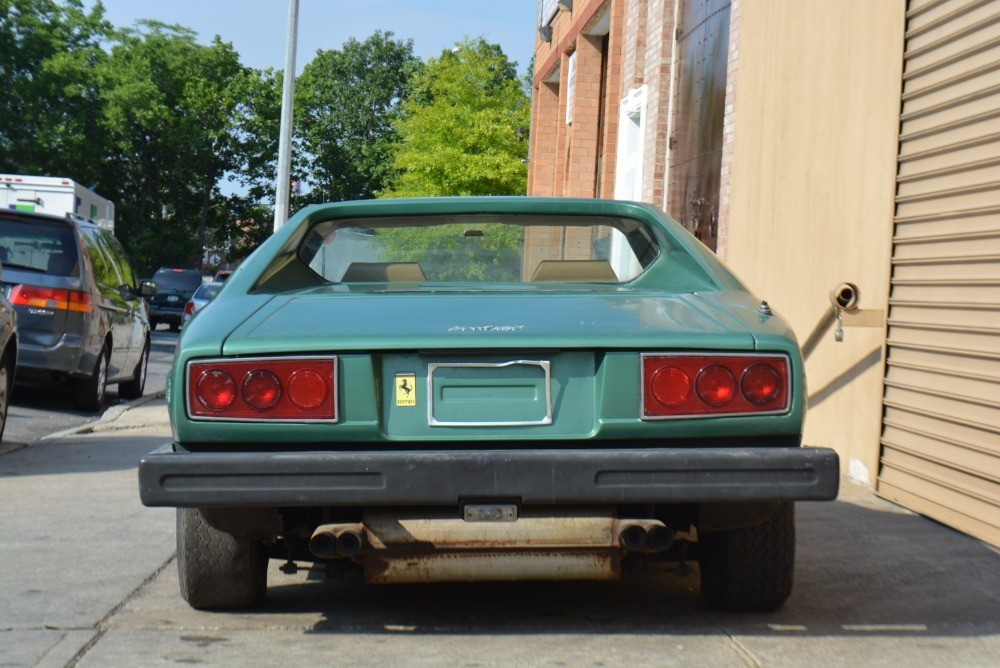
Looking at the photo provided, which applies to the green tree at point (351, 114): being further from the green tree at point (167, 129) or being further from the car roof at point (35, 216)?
the car roof at point (35, 216)

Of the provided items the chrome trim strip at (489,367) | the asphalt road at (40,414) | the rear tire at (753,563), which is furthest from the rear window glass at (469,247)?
the asphalt road at (40,414)

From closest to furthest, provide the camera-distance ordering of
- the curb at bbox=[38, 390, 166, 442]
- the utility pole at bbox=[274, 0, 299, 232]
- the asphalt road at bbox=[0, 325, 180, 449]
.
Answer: the curb at bbox=[38, 390, 166, 442]
the asphalt road at bbox=[0, 325, 180, 449]
the utility pole at bbox=[274, 0, 299, 232]

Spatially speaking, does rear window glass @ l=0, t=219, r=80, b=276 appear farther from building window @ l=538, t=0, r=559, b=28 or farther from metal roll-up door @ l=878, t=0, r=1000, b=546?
building window @ l=538, t=0, r=559, b=28

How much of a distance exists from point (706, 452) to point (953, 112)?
3.75 meters

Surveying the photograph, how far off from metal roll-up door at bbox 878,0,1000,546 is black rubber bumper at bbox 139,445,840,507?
3035 millimetres

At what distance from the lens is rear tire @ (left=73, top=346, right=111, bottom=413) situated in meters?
13.0

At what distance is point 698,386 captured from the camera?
4031 millimetres

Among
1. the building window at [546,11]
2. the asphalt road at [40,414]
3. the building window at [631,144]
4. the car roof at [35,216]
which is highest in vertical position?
the building window at [546,11]

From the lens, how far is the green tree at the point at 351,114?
7469 centimetres

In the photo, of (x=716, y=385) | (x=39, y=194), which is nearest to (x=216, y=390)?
(x=716, y=385)

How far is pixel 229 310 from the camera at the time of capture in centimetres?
439

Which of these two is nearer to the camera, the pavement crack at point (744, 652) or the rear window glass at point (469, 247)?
the pavement crack at point (744, 652)

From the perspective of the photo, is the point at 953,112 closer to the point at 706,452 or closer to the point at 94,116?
the point at 706,452

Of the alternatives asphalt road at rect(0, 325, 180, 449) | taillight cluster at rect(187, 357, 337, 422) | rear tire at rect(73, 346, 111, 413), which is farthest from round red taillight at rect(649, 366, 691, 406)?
rear tire at rect(73, 346, 111, 413)
